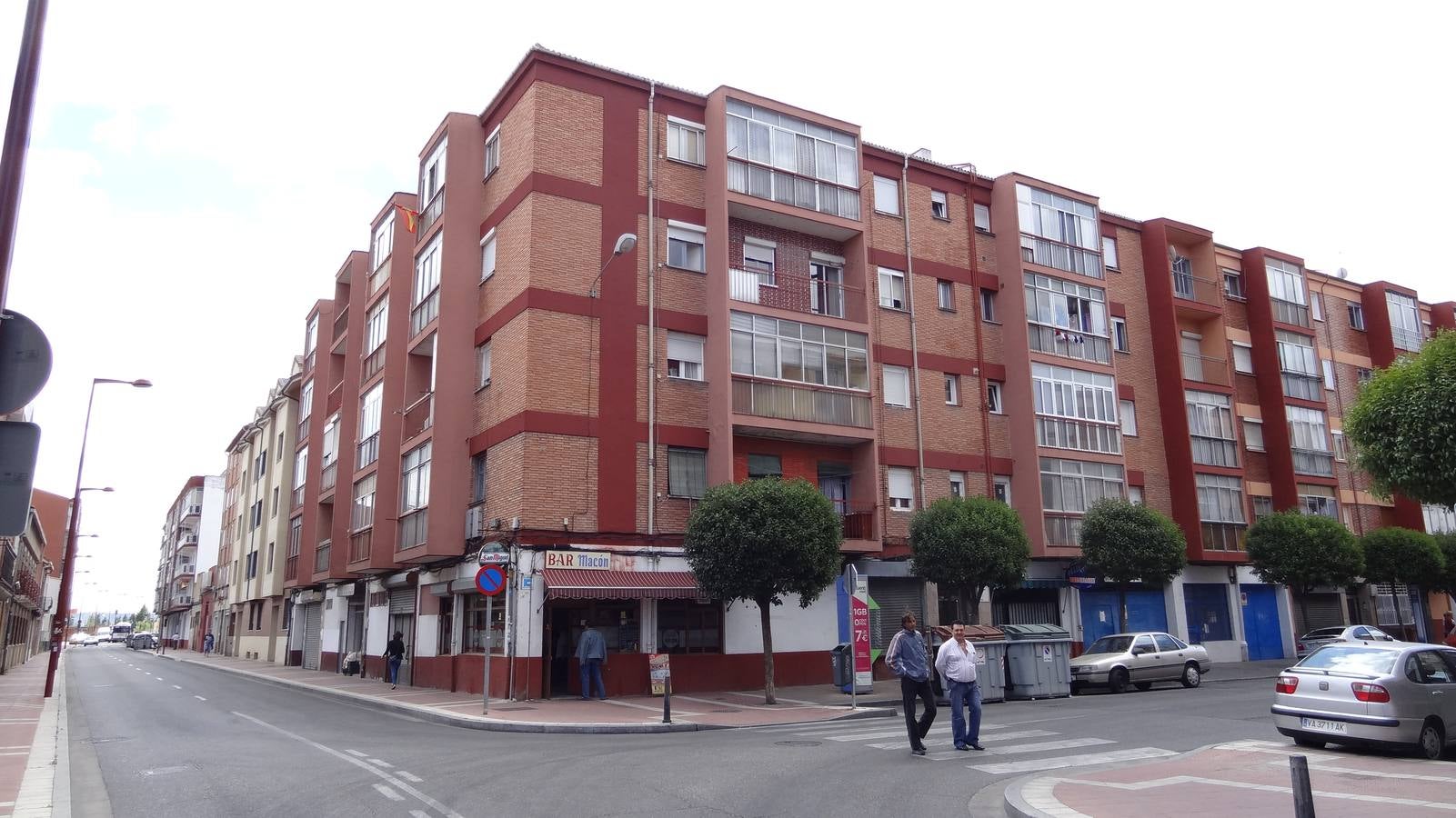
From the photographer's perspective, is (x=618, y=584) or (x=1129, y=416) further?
(x=1129, y=416)

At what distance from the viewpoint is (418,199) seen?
30344mm

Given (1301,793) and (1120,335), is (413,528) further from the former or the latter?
(1120,335)

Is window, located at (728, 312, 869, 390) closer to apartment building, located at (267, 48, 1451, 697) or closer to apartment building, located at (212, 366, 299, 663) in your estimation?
apartment building, located at (267, 48, 1451, 697)

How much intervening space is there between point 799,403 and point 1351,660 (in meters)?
14.9

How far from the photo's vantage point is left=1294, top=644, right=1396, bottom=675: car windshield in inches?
458

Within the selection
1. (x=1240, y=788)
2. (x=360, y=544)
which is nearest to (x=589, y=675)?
(x=360, y=544)

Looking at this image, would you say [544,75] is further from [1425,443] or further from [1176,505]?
[1176,505]

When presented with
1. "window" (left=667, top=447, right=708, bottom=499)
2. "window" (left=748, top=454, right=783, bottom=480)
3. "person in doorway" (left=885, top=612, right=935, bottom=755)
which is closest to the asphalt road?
"person in doorway" (left=885, top=612, right=935, bottom=755)

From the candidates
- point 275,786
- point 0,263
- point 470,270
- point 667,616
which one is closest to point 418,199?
point 470,270

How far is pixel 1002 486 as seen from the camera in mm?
30078

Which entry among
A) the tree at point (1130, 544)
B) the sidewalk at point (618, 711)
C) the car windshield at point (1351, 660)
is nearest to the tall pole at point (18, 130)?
the sidewalk at point (618, 711)

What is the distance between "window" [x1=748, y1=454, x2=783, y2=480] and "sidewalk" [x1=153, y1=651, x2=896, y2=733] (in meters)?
5.47

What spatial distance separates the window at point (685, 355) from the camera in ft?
82.4

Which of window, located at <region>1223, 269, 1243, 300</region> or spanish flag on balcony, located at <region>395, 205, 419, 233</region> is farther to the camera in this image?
window, located at <region>1223, 269, 1243, 300</region>
